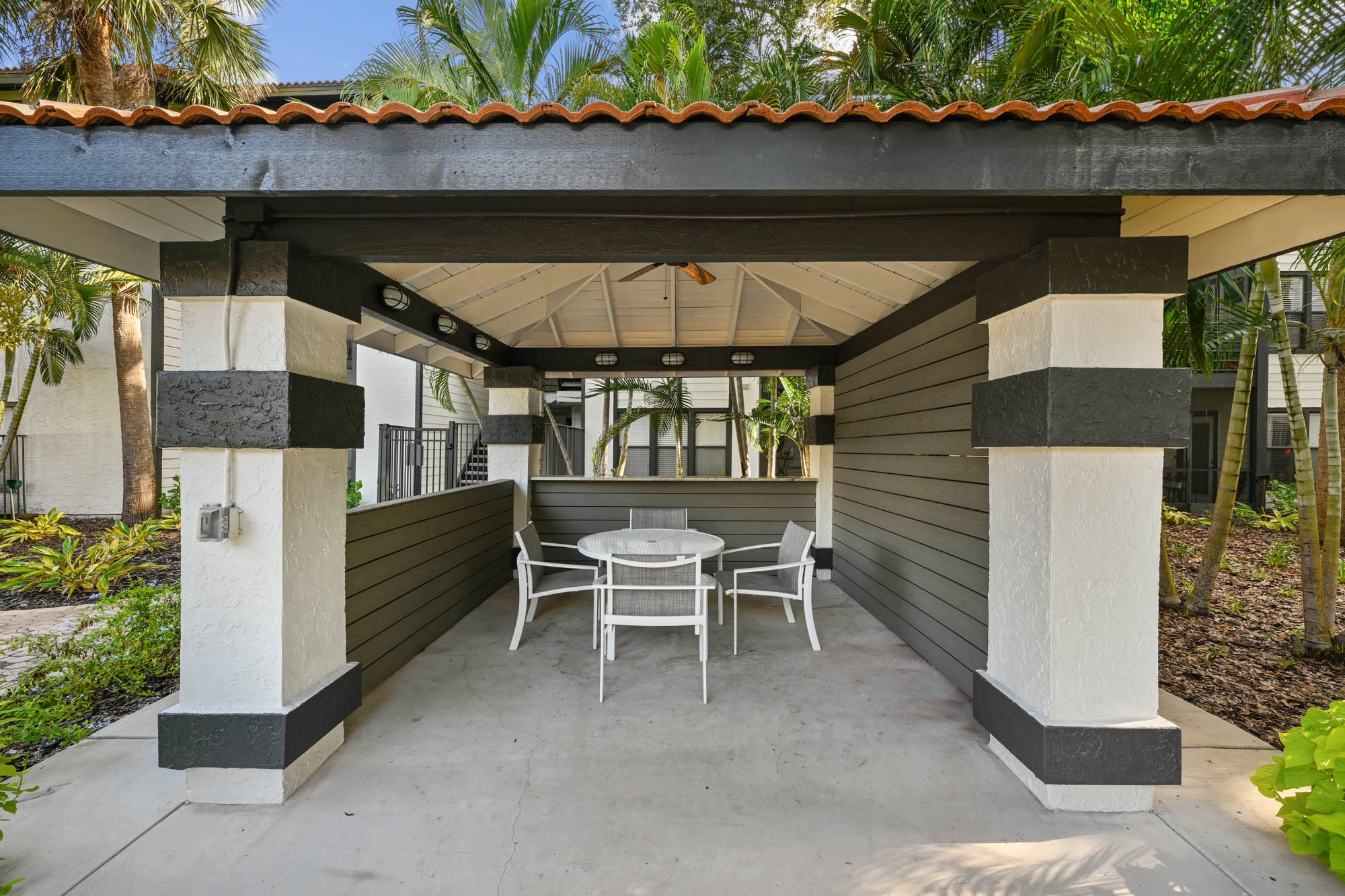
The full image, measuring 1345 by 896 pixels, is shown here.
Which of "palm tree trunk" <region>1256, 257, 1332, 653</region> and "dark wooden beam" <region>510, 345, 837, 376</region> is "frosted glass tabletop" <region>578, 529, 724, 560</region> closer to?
"dark wooden beam" <region>510, 345, 837, 376</region>

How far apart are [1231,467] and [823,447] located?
10.2 feet

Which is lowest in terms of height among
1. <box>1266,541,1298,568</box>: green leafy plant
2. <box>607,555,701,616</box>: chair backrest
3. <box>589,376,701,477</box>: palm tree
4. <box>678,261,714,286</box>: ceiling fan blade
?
<box>1266,541,1298,568</box>: green leafy plant

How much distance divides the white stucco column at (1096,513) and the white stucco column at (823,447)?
3528 mm

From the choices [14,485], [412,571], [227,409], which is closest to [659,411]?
[412,571]

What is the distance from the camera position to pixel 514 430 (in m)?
5.91

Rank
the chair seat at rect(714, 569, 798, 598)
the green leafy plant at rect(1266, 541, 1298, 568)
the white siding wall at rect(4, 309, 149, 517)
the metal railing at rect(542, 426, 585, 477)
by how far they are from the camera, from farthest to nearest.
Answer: the metal railing at rect(542, 426, 585, 477) → the white siding wall at rect(4, 309, 149, 517) → the green leafy plant at rect(1266, 541, 1298, 568) → the chair seat at rect(714, 569, 798, 598)

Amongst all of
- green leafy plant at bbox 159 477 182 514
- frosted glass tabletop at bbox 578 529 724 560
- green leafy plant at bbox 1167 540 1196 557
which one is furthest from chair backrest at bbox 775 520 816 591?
green leafy plant at bbox 159 477 182 514

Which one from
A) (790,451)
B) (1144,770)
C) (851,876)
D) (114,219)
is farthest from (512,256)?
(790,451)

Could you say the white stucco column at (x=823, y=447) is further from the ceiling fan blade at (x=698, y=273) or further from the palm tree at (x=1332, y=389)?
the palm tree at (x=1332, y=389)

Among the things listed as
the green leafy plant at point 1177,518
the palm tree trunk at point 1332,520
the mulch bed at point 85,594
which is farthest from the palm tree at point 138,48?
the green leafy plant at point 1177,518

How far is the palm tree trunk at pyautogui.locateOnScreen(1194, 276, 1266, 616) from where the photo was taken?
12.6ft

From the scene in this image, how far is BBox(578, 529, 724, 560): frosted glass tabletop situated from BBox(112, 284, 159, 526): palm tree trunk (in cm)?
670

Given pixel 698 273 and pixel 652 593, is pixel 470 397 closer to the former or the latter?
pixel 698 273

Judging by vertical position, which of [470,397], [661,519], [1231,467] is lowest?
[661,519]
